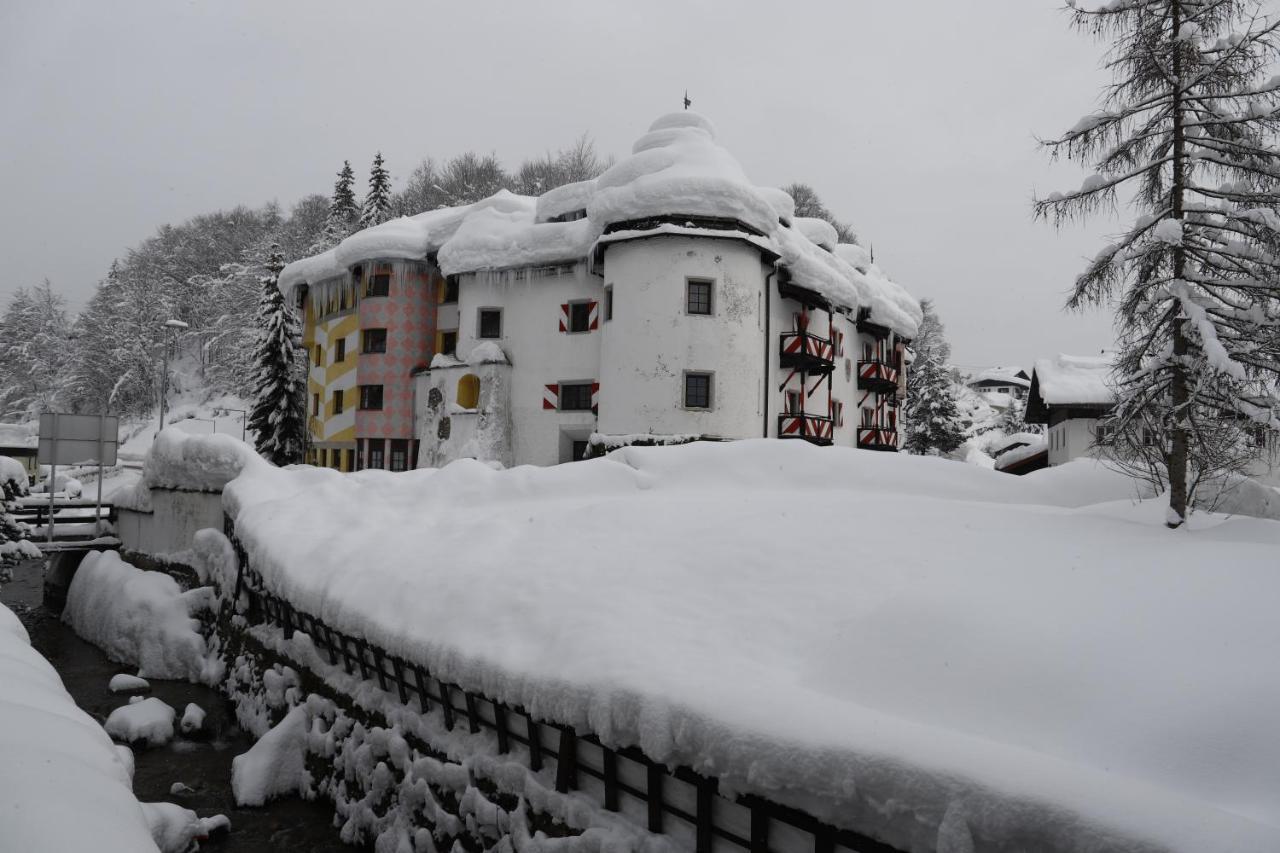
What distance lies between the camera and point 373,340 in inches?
1102

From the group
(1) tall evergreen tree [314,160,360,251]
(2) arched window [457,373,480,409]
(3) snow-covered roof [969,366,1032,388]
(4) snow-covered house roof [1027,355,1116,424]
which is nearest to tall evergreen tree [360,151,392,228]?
(1) tall evergreen tree [314,160,360,251]

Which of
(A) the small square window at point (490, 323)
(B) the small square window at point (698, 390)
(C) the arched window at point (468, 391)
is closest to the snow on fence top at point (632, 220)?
(A) the small square window at point (490, 323)

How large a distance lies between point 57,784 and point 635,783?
3173 millimetres

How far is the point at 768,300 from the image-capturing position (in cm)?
2322

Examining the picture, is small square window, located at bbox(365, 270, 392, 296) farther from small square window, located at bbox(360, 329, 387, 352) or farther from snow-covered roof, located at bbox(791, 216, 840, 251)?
snow-covered roof, located at bbox(791, 216, 840, 251)

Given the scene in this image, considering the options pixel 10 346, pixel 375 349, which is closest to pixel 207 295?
pixel 10 346

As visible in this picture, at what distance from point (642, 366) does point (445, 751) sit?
48.7 feet

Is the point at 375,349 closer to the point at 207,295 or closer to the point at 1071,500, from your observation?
the point at 1071,500

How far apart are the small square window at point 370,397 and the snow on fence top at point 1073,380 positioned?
2449cm

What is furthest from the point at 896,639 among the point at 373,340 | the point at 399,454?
the point at 373,340

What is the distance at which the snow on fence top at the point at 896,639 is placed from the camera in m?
3.25

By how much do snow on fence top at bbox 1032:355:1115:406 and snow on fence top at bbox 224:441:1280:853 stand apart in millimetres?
19270

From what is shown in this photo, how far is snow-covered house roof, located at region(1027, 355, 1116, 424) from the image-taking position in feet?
82.2

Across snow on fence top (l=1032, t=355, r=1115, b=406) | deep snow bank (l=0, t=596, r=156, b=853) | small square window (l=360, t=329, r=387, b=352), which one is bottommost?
deep snow bank (l=0, t=596, r=156, b=853)
